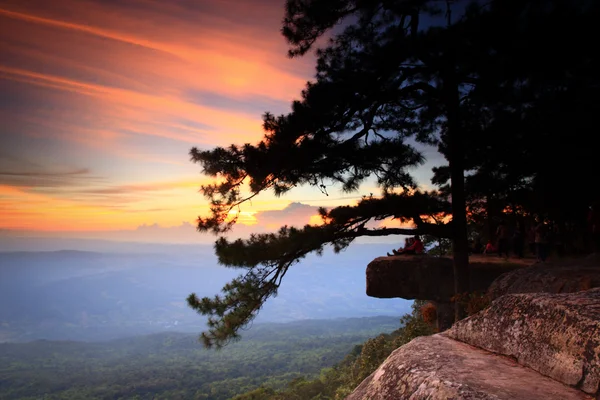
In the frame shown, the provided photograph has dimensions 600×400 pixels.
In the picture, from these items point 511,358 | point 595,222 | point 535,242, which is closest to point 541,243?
point 535,242

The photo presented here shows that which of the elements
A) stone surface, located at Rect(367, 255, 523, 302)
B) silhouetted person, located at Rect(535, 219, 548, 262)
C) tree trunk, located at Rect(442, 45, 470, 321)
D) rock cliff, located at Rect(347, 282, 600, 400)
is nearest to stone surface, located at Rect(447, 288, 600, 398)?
rock cliff, located at Rect(347, 282, 600, 400)

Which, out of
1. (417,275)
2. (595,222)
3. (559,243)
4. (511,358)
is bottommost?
(417,275)

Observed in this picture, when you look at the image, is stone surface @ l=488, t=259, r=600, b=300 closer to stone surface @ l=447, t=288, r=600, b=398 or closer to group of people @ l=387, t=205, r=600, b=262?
group of people @ l=387, t=205, r=600, b=262

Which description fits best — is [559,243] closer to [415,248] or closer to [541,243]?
[541,243]

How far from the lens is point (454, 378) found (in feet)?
8.52

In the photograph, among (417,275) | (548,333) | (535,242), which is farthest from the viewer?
(417,275)

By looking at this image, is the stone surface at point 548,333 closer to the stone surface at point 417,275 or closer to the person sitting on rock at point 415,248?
the stone surface at point 417,275

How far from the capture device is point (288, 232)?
369 inches

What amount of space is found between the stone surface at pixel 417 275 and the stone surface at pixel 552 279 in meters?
2.66

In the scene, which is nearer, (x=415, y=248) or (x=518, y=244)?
(x=518, y=244)

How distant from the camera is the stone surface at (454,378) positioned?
A: 241cm

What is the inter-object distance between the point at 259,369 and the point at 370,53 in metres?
131

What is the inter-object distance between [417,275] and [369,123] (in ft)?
21.4

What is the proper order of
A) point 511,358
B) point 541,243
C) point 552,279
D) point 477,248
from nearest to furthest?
point 511,358, point 552,279, point 541,243, point 477,248
